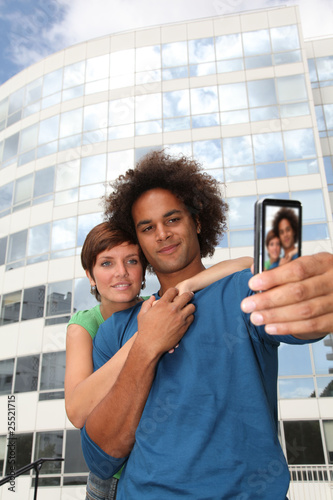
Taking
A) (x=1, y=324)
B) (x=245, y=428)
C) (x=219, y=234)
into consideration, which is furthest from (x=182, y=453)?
(x=1, y=324)

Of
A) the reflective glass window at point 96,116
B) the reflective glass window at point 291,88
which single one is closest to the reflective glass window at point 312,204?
the reflective glass window at point 291,88

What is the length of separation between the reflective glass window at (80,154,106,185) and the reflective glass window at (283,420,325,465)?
11.3 metres

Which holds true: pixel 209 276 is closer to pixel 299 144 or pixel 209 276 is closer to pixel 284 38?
pixel 299 144

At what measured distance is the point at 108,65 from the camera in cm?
1814

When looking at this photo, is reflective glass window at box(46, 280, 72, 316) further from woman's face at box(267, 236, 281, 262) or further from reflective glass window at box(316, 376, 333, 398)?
woman's face at box(267, 236, 281, 262)

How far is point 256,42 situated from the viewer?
16.9 m

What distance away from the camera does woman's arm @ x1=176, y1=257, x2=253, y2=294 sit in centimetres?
203

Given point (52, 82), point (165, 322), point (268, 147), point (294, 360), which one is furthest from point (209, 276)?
point (52, 82)

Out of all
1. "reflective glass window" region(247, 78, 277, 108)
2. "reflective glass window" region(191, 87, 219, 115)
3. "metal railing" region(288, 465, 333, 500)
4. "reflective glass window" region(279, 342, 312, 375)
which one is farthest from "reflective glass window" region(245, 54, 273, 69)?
"metal railing" region(288, 465, 333, 500)

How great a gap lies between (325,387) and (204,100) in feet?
38.7

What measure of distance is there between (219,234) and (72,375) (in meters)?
1.64

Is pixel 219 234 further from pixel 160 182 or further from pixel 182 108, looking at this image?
pixel 182 108

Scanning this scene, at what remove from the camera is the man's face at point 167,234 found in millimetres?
2330

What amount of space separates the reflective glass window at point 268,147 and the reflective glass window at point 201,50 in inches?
180
